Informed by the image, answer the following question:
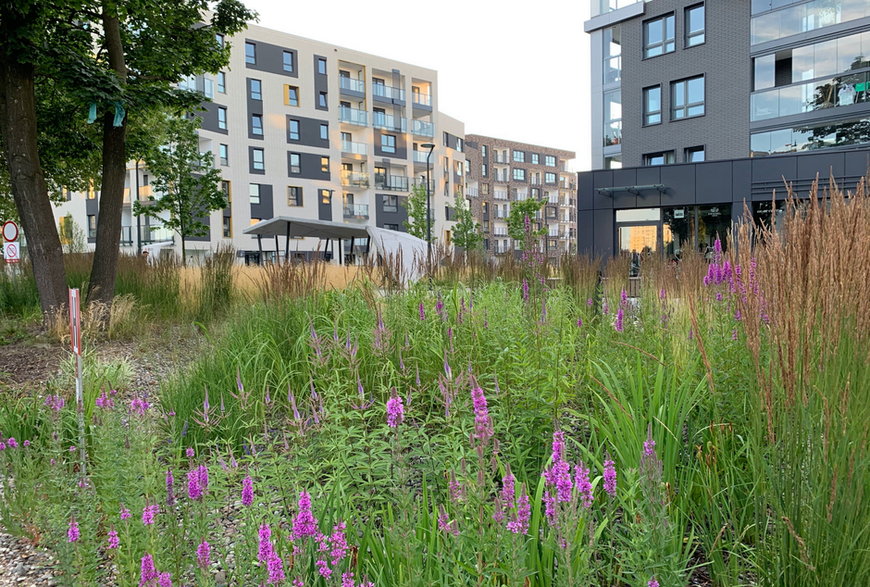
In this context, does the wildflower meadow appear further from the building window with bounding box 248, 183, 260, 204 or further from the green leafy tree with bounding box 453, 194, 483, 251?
the green leafy tree with bounding box 453, 194, 483, 251

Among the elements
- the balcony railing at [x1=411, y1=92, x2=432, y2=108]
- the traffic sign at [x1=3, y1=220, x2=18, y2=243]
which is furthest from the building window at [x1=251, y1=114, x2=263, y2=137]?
the traffic sign at [x1=3, y1=220, x2=18, y2=243]

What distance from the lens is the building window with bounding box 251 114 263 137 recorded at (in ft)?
124

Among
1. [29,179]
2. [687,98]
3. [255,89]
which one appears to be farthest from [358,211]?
[29,179]

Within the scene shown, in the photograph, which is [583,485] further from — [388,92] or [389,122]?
[388,92]

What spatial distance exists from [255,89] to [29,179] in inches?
1292

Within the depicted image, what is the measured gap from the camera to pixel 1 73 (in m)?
7.90

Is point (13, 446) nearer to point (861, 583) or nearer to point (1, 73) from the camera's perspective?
point (861, 583)

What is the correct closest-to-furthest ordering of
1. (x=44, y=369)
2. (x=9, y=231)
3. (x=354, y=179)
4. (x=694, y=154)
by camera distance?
1. (x=44, y=369)
2. (x=9, y=231)
3. (x=694, y=154)
4. (x=354, y=179)

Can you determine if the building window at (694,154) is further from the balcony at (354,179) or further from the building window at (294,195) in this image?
the balcony at (354,179)

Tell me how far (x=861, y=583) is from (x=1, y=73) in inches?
407

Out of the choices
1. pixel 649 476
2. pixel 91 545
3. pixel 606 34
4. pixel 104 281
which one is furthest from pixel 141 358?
pixel 606 34

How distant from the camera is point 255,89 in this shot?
37844 millimetres

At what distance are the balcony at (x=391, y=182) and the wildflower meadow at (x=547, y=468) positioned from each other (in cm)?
4264

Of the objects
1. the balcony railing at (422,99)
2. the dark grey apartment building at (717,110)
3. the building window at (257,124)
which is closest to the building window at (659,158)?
the dark grey apartment building at (717,110)
